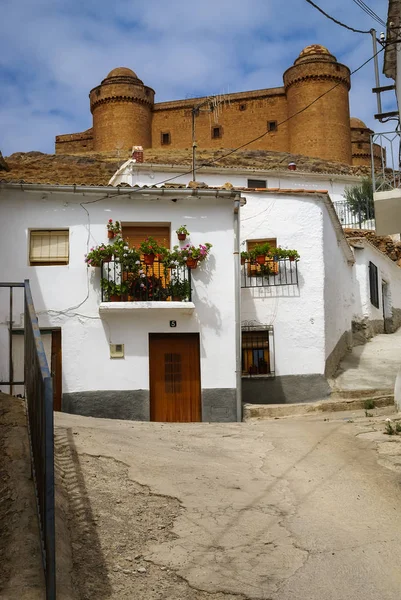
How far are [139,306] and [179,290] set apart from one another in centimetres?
86

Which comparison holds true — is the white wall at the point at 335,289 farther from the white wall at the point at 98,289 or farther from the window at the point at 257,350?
the white wall at the point at 98,289

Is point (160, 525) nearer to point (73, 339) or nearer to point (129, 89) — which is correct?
point (73, 339)

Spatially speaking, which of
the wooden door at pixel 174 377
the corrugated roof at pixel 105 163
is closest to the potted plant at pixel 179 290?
the wooden door at pixel 174 377

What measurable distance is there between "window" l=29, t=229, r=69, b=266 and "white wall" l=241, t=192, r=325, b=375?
4.16 meters

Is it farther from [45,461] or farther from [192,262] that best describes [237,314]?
[45,461]

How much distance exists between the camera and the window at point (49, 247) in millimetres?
13133

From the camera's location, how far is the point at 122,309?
1273 centimetres

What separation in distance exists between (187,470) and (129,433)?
2.13m

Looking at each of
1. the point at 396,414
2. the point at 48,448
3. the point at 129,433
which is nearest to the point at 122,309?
the point at 129,433

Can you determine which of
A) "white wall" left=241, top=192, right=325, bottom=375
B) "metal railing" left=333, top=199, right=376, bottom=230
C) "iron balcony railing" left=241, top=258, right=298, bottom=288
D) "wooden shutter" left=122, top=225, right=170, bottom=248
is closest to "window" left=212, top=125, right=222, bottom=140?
"metal railing" left=333, top=199, right=376, bottom=230

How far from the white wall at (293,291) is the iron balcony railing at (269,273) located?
0.12 metres

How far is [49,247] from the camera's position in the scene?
13.2 m

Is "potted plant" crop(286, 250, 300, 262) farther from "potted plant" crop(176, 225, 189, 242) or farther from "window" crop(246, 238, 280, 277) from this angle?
"potted plant" crop(176, 225, 189, 242)

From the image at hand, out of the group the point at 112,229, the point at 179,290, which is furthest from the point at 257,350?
the point at 112,229
